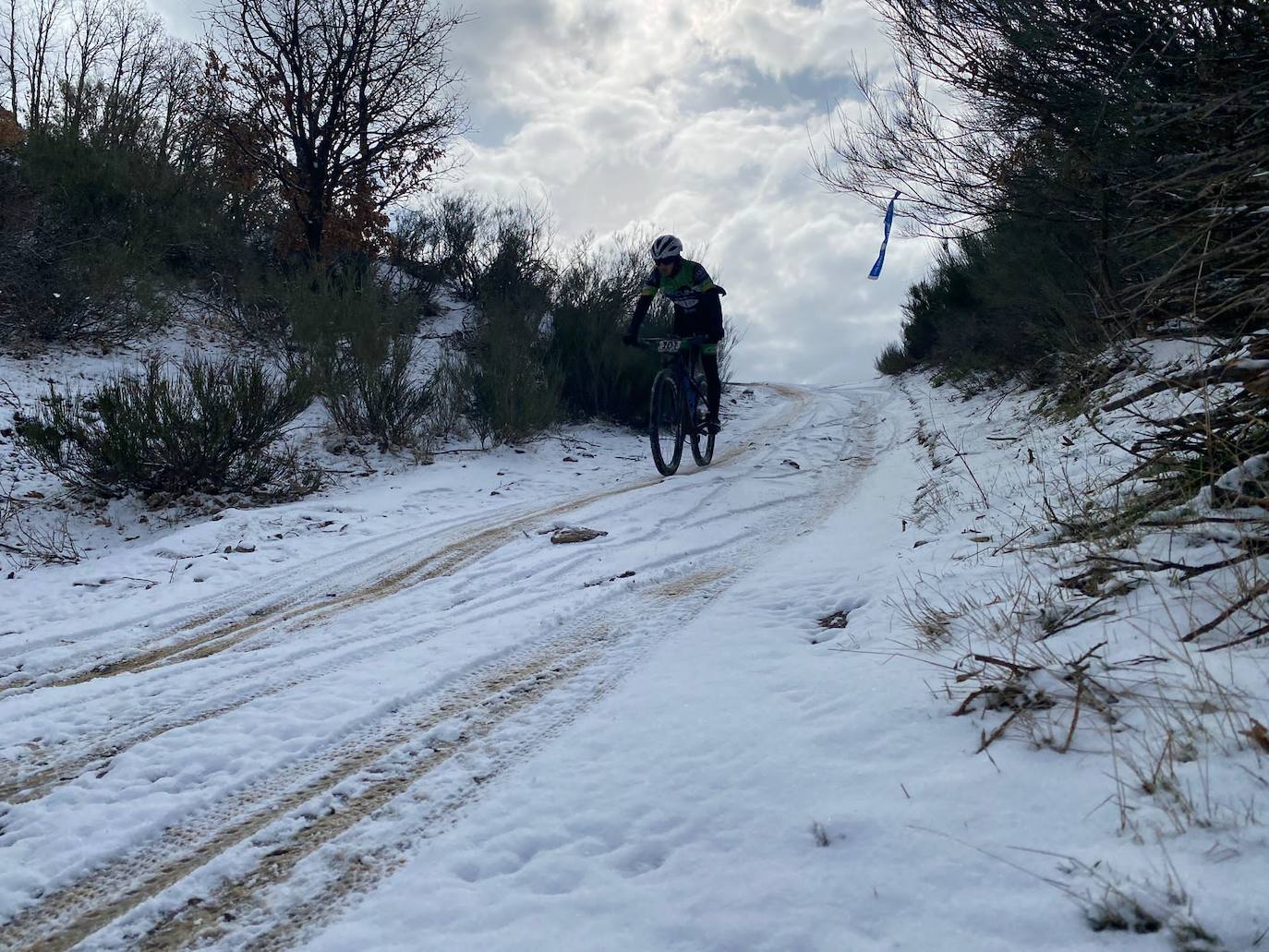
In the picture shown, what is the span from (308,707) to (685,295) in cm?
583

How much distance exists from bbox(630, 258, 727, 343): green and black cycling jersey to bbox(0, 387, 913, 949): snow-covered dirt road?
2692mm

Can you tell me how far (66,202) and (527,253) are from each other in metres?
7.55

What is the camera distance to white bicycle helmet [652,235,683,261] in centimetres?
740

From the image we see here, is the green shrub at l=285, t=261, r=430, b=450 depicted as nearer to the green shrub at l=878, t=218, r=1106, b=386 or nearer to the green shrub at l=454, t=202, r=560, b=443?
the green shrub at l=454, t=202, r=560, b=443

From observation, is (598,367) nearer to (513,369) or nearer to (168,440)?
(513,369)

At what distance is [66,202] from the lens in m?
11.5

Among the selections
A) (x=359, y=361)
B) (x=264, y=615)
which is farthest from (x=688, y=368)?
(x=264, y=615)

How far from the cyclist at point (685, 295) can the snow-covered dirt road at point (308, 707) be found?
105 inches

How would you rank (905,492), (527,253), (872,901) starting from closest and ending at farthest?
(872,901) < (905,492) < (527,253)

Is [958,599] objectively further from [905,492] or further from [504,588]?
[905,492]

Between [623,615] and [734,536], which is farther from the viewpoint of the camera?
[734,536]

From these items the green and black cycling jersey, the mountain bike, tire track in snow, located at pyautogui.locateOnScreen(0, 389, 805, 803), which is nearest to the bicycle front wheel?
the mountain bike

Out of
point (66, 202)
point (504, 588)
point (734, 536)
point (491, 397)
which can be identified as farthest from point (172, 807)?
point (66, 202)

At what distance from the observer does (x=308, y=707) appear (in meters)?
2.73
